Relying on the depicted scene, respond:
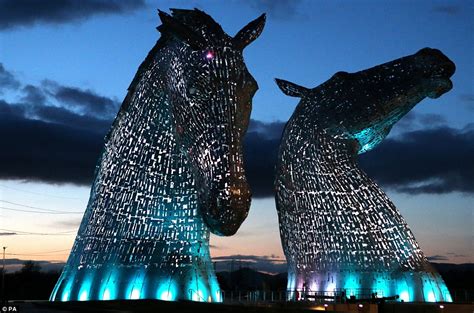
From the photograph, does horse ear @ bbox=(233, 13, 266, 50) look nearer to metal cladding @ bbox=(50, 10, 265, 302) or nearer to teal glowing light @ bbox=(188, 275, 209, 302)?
metal cladding @ bbox=(50, 10, 265, 302)

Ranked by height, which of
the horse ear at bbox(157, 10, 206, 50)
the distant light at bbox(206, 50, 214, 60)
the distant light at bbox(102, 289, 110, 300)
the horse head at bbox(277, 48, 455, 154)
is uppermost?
the horse head at bbox(277, 48, 455, 154)

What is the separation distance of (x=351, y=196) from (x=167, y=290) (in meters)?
8.25

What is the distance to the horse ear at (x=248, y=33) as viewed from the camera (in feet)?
41.9

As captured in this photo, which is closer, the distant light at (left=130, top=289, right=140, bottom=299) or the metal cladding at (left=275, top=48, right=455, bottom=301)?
the distant light at (left=130, top=289, right=140, bottom=299)

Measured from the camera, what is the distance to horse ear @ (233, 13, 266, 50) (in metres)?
12.8

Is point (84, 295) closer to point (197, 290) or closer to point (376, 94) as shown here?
point (197, 290)

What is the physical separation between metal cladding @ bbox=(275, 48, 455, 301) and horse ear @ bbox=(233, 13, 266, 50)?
8538mm

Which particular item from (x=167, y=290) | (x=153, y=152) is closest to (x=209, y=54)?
(x=153, y=152)

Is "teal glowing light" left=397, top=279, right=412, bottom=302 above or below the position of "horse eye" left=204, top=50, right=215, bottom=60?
below

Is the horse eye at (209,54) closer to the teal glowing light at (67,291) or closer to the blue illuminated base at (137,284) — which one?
the blue illuminated base at (137,284)

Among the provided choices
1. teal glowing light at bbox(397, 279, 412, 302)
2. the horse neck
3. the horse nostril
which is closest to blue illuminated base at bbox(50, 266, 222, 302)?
the horse neck

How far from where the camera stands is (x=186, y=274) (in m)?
14.7

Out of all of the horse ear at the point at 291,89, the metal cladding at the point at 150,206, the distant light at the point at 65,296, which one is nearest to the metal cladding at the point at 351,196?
the horse ear at the point at 291,89

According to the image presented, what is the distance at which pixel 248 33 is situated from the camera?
511 inches
